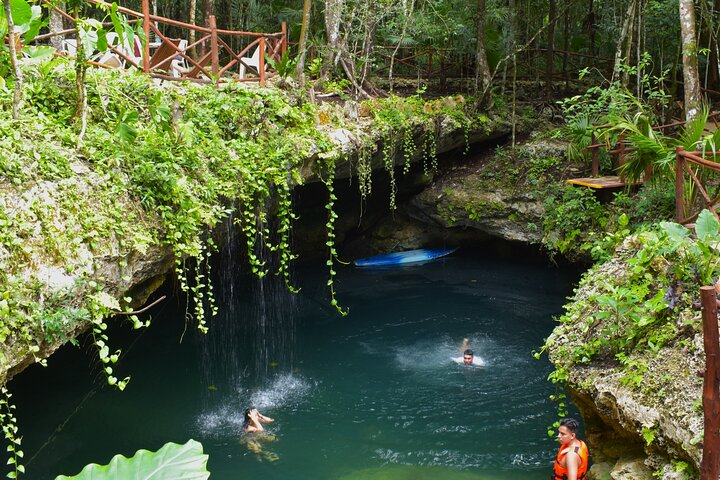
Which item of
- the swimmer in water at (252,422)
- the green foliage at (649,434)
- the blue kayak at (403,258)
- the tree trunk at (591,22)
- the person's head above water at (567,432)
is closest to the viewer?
the green foliage at (649,434)

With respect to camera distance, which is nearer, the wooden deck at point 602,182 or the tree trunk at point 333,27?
the wooden deck at point 602,182

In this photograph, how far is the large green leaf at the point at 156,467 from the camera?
6.81 feet

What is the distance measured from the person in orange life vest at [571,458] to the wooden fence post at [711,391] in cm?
194

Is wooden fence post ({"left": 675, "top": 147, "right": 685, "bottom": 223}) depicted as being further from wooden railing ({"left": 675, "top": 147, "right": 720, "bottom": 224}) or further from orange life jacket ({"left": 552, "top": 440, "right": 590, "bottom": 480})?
orange life jacket ({"left": 552, "top": 440, "right": 590, "bottom": 480})

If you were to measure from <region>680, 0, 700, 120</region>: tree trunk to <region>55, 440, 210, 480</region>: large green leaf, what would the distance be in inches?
328

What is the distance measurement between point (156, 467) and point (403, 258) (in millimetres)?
13231

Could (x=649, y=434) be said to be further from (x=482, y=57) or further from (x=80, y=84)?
(x=482, y=57)

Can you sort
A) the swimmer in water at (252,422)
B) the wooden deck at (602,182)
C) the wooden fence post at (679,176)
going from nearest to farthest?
the wooden fence post at (679,176) → the swimmer in water at (252,422) → the wooden deck at (602,182)

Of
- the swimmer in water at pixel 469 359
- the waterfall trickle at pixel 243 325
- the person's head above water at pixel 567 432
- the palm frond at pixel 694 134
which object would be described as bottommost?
the waterfall trickle at pixel 243 325

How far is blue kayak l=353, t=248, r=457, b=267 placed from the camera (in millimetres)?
15109

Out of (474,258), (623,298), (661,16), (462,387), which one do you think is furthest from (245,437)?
(661,16)

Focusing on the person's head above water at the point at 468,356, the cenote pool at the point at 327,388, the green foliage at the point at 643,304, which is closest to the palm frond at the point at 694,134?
the green foliage at the point at 643,304

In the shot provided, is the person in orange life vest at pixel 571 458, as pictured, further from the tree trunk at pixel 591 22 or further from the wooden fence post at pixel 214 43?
the tree trunk at pixel 591 22

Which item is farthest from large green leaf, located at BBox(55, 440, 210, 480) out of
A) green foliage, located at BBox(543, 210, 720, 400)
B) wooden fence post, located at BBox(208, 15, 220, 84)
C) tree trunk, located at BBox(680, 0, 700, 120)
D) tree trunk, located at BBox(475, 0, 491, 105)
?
tree trunk, located at BBox(475, 0, 491, 105)
